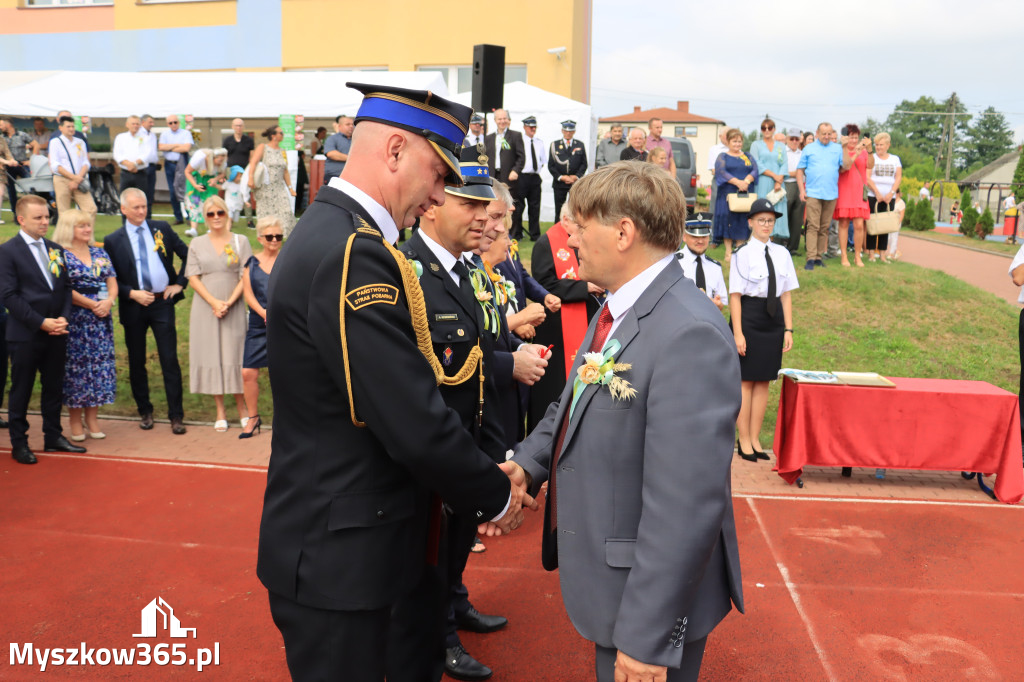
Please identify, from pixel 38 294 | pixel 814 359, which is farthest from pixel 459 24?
pixel 38 294

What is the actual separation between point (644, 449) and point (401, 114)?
47.3 inches

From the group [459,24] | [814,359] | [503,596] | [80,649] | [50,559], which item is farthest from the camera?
[459,24]

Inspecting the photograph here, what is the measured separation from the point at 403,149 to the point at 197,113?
733 inches

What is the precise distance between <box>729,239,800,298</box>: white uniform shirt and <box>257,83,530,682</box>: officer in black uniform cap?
5.40m

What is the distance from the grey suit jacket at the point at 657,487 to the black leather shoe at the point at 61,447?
256 inches

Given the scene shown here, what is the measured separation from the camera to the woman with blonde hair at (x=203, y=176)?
16077mm

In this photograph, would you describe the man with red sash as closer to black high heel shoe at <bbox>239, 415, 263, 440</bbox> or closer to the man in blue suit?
black high heel shoe at <bbox>239, 415, 263, 440</bbox>

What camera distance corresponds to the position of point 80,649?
4.18 metres

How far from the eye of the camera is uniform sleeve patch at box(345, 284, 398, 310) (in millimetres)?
2125

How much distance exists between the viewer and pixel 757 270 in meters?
7.35

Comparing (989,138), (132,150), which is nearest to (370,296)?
(132,150)

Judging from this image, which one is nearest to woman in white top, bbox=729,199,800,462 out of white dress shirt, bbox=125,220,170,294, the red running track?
the red running track

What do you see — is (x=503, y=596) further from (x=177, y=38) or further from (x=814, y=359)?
(x=177, y=38)

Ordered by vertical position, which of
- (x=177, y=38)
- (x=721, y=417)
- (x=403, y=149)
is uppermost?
(x=177, y=38)
